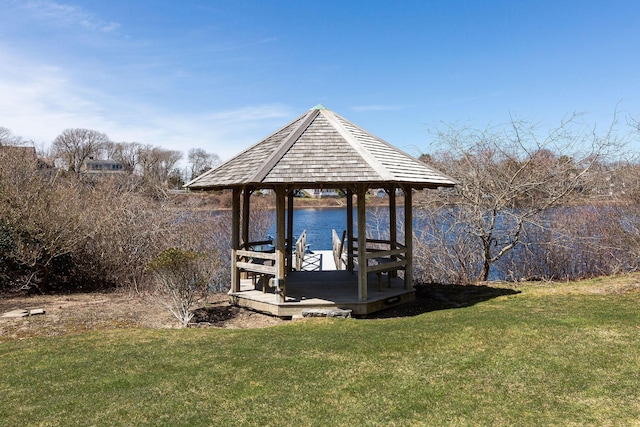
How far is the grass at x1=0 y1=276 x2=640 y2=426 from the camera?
13.8ft

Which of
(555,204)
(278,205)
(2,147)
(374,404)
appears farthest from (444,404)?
(2,147)

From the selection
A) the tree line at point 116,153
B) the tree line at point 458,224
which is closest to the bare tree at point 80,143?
the tree line at point 116,153

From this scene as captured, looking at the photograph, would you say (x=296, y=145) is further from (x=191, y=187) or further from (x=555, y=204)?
(x=555, y=204)

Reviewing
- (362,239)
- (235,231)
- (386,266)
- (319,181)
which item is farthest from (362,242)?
(235,231)

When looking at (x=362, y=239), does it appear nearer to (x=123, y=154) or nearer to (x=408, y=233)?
(x=408, y=233)

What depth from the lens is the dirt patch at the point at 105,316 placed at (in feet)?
26.5

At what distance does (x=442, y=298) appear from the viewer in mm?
10383

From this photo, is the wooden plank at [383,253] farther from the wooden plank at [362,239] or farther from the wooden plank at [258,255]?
the wooden plank at [258,255]

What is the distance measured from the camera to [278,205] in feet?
27.9

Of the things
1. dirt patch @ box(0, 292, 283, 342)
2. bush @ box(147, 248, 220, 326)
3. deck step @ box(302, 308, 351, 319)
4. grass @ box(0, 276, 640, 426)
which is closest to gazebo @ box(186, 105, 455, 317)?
deck step @ box(302, 308, 351, 319)

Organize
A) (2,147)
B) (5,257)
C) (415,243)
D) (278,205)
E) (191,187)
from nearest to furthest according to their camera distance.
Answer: (278,205)
(191,187)
(5,257)
(2,147)
(415,243)

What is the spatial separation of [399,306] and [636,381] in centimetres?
505

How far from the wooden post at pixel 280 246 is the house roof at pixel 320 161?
32 cm

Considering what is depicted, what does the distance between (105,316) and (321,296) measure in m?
4.45
